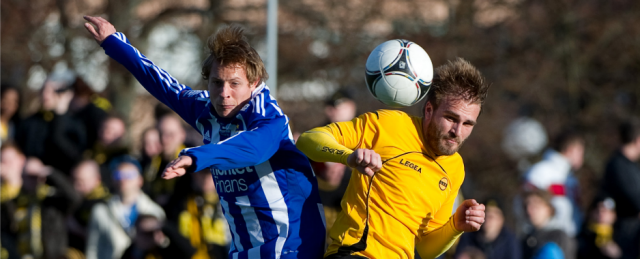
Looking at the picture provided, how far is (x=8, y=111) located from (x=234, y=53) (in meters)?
6.06

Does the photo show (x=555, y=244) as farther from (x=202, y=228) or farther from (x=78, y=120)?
(x=78, y=120)

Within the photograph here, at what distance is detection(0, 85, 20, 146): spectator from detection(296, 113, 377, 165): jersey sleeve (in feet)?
20.2

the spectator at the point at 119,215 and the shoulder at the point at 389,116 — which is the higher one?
the shoulder at the point at 389,116

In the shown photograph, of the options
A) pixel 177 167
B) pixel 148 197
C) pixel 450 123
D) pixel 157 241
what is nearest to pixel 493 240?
pixel 157 241

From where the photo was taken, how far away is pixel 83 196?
28.5 ft

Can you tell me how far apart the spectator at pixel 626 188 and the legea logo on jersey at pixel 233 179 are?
5.97 m

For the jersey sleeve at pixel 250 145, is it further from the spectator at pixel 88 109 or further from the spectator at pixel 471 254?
the spectator at pixel 88 109

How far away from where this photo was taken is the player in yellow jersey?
4473 mm

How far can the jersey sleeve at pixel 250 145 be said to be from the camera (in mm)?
3773

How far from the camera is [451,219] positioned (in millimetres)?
4695

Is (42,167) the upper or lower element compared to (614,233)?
upper

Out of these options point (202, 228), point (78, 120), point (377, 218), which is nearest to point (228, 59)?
point (377, 218)

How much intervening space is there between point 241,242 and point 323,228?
0.48m

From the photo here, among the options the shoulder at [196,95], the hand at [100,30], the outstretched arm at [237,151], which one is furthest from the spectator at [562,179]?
the hand at [100,30]
